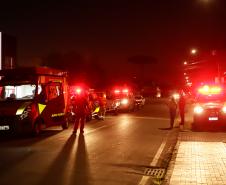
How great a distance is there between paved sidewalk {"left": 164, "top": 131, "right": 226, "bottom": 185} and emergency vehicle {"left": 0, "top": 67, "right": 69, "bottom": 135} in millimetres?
5884

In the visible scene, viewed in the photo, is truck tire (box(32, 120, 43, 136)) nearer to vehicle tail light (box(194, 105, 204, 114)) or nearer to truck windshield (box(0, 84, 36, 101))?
truck windshield (box(0, 84, 36, 101))

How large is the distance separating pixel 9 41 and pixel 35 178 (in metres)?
33.4

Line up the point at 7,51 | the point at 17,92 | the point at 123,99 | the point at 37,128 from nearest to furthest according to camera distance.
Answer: the point at 37,128
the point at 17,92
the point at 123,99
the point at 7,51

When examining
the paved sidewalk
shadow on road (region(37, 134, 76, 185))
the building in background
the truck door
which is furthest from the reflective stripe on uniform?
the building in background

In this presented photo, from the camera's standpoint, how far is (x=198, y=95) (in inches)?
960

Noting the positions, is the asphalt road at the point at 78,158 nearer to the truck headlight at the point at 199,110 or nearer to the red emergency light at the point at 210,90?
the truck headlight at the point at 199,110

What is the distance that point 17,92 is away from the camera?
64.0 feet

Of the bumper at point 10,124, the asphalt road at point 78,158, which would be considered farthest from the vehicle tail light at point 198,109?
the bumper at point 10,124

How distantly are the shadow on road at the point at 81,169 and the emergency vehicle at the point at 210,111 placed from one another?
955 cm

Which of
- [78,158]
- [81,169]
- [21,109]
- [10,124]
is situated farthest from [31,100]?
[81,169]

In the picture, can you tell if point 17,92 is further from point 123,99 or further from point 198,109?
point 123,99

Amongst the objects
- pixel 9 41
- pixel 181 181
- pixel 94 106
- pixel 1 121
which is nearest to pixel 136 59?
pixel 9 41

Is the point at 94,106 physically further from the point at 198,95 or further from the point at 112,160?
the point at 112,160

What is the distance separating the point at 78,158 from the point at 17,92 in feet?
24.7
